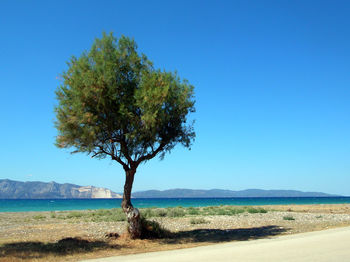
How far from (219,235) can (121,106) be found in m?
9.93

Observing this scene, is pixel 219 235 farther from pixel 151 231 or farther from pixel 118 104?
pixel 118 104

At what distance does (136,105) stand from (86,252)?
7.26 m

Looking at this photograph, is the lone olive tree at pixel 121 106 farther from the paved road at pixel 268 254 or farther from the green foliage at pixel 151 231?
the paved road at pixel 268 254

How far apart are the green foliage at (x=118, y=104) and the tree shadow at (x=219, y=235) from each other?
195 inches

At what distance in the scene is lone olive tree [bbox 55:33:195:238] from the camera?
16.4 metres

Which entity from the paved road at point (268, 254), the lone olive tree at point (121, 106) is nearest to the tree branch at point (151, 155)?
the lone olive tree at point (121, 106)

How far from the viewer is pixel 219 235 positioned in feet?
65.3

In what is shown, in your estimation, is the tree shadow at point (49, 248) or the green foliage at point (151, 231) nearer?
the tree shadow at point (49, 248)

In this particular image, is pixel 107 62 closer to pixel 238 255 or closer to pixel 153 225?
pixel 153 225

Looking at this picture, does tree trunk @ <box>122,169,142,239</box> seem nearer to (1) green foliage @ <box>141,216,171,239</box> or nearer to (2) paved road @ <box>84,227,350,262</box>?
(1) green foliage @ <box>141,216,171,239</box>

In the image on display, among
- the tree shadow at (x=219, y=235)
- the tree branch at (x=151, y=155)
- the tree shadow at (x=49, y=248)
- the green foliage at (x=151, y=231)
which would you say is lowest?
the tree shadow at (x=49, y=248)

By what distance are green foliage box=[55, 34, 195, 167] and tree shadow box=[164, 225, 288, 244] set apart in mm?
4950

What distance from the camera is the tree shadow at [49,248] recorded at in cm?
1359

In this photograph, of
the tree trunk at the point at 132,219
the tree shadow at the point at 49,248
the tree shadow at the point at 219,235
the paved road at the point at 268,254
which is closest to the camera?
the paved road at the point at 268,254
